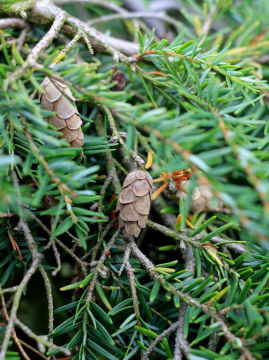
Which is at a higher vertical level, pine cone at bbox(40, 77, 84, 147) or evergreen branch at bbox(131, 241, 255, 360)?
pine cone at bbox(40, 77, 84, 147)

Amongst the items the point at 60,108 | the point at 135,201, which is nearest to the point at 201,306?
the point at 135,201

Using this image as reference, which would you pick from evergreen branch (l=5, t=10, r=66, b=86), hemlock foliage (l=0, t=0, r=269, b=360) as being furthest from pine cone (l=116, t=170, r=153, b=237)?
evergreen branch (l=5, t=10, r=66, b=86)

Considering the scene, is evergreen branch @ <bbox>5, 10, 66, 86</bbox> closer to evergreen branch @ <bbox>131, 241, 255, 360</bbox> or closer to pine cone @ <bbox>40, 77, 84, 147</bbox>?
pine cone @ <bbox>40, 77, 84, 147</bbox>

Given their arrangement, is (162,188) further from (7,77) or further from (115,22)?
(115,22)

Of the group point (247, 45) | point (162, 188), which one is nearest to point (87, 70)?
point (162, 188)

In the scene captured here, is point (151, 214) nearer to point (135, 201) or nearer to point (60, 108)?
point (135, 201)

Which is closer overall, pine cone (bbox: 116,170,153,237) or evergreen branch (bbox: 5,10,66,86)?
evergreen branch (bbox: 5,10,66,86)
